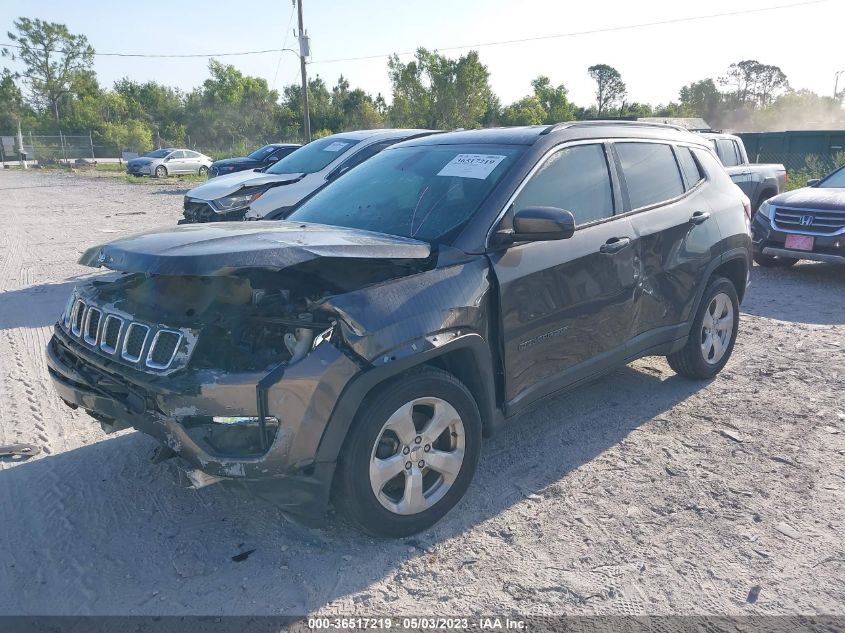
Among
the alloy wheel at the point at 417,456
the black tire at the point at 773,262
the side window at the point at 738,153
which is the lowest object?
the black tire at the point at 773,262

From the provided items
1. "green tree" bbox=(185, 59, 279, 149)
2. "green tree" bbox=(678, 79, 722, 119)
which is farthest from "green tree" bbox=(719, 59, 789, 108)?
"green tree" bbox=(185, 59, 279, 149)

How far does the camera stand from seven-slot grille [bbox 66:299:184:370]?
2.85 meters

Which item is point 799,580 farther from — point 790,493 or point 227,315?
point 227,315

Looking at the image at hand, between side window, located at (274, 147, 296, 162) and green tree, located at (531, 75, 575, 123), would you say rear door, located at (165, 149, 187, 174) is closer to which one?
side window, located at (274, 147, 296, 162)

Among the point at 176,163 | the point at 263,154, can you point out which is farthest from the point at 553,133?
the point at 176,163

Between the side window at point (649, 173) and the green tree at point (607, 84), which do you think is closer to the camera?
the side window at point (649, 173)

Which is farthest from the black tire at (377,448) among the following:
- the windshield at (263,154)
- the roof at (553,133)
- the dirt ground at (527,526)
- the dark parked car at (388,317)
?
the windshield at (263,154)

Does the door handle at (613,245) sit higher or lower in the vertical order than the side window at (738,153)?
lower

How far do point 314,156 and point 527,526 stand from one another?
7734mm

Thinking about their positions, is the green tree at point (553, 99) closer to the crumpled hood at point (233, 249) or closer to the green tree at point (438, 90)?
the green tree at point (438, 90)

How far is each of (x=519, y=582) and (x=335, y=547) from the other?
858 mm

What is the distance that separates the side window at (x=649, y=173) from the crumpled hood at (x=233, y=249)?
1783mm

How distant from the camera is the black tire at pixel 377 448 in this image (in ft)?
9.50

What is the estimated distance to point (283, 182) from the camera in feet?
29.8
